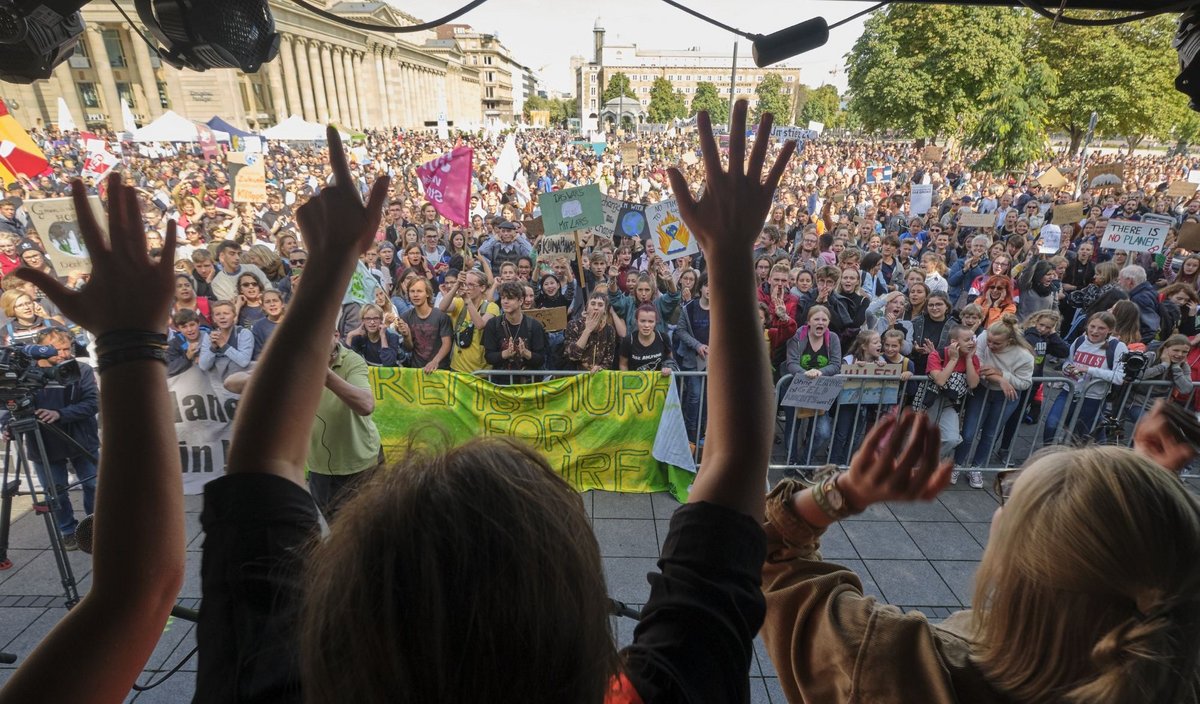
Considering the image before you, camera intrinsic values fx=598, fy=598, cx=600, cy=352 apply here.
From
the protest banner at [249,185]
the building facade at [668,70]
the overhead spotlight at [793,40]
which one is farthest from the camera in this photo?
the building facade at [668,70]

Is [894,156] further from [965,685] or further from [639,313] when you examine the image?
[965,685]

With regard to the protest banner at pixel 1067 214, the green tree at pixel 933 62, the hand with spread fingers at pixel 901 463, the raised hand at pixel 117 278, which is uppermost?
the green tree at pixel 933 62

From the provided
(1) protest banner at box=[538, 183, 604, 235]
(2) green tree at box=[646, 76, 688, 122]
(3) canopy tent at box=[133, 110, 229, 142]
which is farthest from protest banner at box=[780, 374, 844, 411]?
(2) green tree at box=[646, 76, 688, 122]

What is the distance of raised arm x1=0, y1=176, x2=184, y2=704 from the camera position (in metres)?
0.76

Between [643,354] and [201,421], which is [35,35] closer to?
[201,421]

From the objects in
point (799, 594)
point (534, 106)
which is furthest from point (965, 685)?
point (534, 106)

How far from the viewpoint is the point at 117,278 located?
1054 mm

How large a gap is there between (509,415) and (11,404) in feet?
10.8

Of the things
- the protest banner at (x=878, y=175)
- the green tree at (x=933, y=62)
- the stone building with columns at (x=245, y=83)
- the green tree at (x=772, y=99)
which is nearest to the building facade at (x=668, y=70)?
the green tree at (x=772, y=99)

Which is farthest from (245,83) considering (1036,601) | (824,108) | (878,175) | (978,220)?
(824,108)

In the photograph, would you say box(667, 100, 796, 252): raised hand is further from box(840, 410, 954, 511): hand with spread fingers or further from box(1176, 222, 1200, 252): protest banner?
box(1176, 222, 1200, 252): protest banner

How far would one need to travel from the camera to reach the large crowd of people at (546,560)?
2.11 feet

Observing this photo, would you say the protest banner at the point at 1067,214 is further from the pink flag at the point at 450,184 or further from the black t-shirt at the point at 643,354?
the pink flag at the point at 450,184

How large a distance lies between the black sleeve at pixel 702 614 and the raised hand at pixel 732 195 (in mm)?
578
